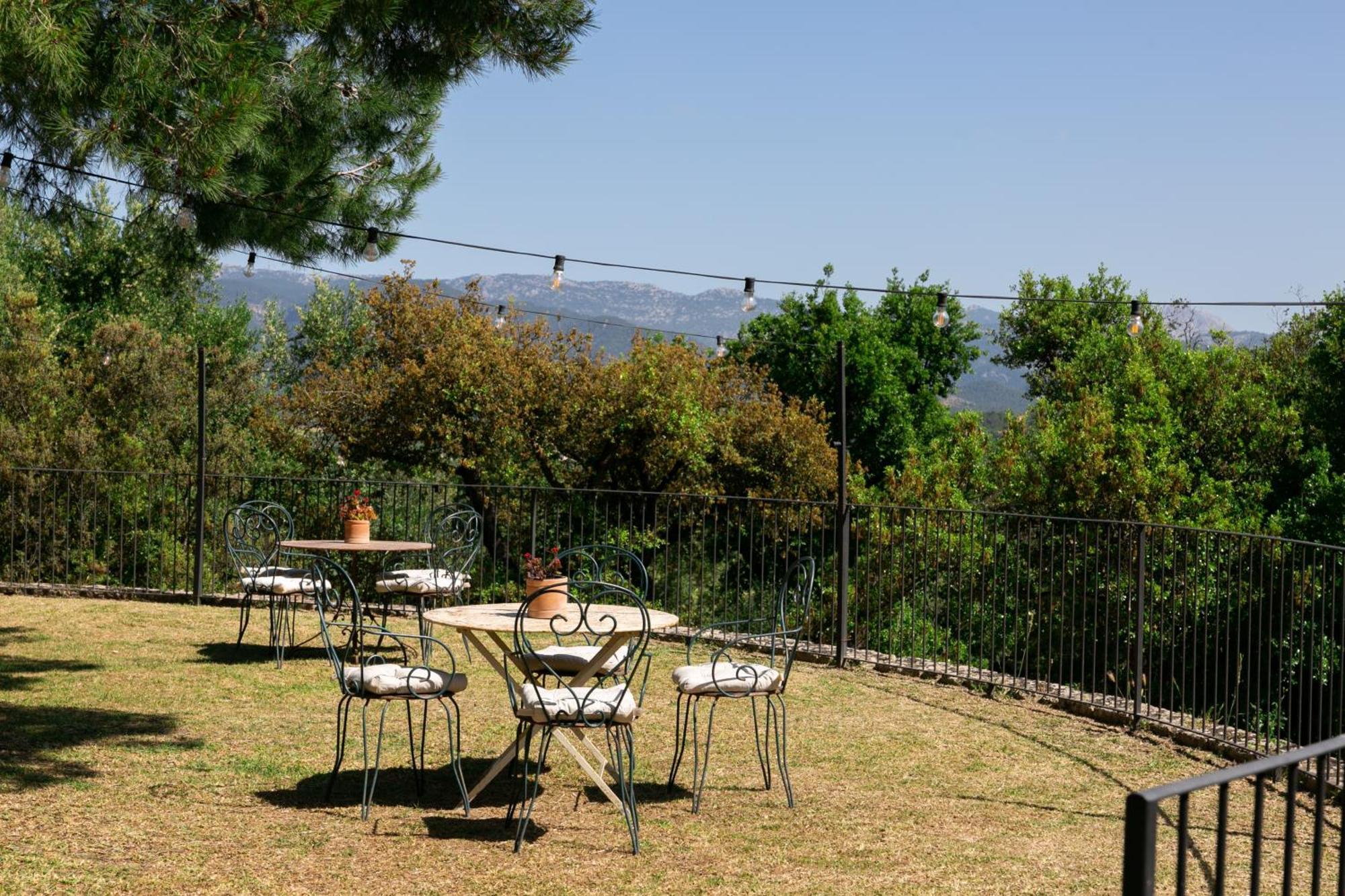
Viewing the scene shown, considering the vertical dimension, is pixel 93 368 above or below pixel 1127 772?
above

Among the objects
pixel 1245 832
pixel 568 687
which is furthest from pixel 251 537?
pixel 1245 832

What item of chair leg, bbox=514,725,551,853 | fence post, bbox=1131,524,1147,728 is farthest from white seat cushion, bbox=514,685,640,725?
fence post, bbox=1131,524,1147,728

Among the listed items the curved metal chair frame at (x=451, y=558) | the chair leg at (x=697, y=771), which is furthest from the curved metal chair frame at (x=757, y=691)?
the curved metal chair frame at (x=451, y=558)

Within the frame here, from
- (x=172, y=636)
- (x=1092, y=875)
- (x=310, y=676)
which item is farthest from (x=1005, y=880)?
(x=172, y=636)

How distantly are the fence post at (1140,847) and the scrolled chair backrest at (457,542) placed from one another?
7.49 metres

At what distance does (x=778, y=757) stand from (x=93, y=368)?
1814 cm

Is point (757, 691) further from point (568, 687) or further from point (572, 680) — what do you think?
point (568, 687)

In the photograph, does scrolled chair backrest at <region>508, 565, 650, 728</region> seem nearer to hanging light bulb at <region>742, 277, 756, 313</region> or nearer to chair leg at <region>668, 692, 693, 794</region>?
chair leg at <region>668, 692, 693, 794</region>

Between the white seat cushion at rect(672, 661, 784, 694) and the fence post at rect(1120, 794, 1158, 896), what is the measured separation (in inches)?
150

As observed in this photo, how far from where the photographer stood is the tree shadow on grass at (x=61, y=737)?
6074 millimetres

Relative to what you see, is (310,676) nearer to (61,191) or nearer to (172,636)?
(172,636)

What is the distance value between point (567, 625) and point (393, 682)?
0.81 metres

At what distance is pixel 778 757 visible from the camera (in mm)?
6406

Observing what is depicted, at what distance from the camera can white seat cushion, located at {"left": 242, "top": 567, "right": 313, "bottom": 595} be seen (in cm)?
903
